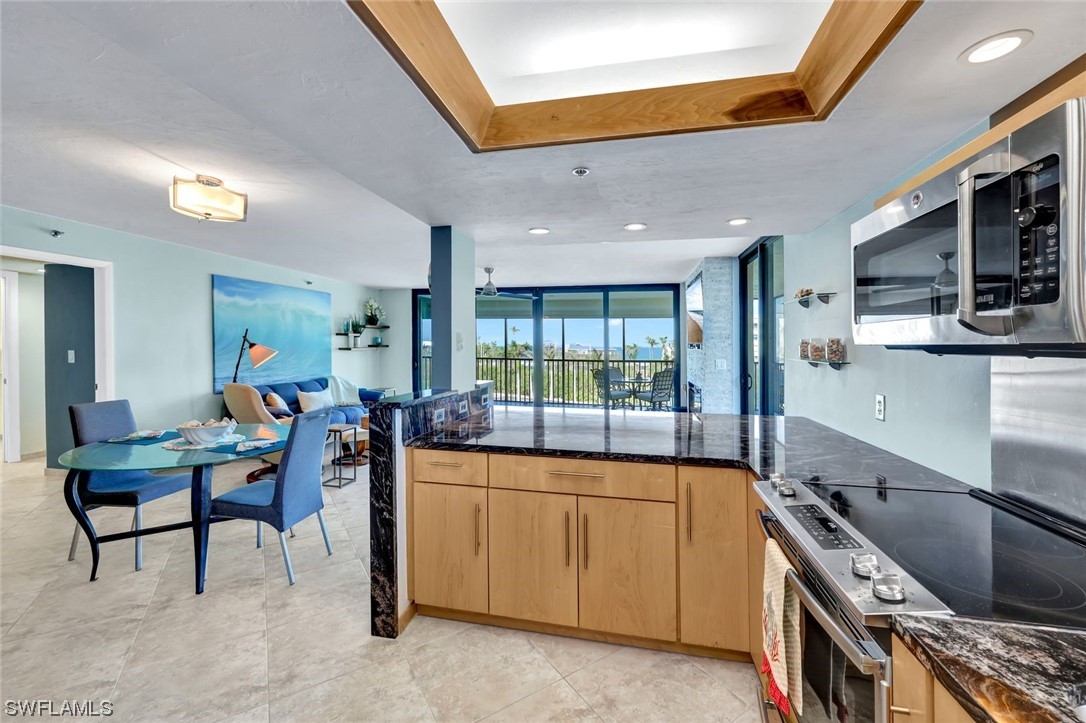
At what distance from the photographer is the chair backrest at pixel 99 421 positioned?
2.87 m

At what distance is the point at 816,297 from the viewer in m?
2.73

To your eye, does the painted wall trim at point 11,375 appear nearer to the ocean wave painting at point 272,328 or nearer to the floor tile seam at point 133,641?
the ocean wave painting at point 272,328

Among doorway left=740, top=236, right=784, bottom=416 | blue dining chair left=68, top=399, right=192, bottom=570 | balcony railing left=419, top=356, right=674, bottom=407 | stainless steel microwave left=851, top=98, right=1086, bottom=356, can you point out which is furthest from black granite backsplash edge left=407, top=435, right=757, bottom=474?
balcony railing left=419, top=356, right=674, bottom=407

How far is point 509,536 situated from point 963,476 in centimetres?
168

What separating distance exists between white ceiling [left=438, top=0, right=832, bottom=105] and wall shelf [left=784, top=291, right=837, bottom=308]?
1.38 m

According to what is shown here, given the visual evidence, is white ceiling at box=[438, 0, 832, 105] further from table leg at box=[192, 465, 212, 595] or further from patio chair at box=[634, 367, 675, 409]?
patio chair at box=[634, 367, 675, 409]

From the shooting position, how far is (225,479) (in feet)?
14.8

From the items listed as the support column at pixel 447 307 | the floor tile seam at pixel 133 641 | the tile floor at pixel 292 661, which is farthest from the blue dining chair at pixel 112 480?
the support column at pixel 447 307

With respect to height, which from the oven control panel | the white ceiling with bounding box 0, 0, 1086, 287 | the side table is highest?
the white ceiling with bounding box 0, 0, 1086, 287

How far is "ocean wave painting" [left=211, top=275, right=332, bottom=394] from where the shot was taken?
Result: 5383mm

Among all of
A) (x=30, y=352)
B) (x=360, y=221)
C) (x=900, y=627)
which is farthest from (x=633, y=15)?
(x=30, y=352)

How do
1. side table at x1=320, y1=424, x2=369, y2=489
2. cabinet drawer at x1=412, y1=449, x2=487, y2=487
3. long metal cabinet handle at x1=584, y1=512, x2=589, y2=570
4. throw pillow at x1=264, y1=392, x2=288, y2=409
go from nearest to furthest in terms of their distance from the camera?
long metal cabinet handle at x1=584, y1=512, x2=589, y2=570 < cabinet drawer at x1=412, y1=449, x2=487, y2=487 < side table at x1=320, y1=424, x2=369, y2=489 < throw pillow at x1=264, y1=392, x2=288, y2=409

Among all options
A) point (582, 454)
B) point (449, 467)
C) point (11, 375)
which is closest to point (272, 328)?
point (11, 375)

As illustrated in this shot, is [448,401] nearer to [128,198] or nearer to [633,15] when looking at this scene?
[633,15]
